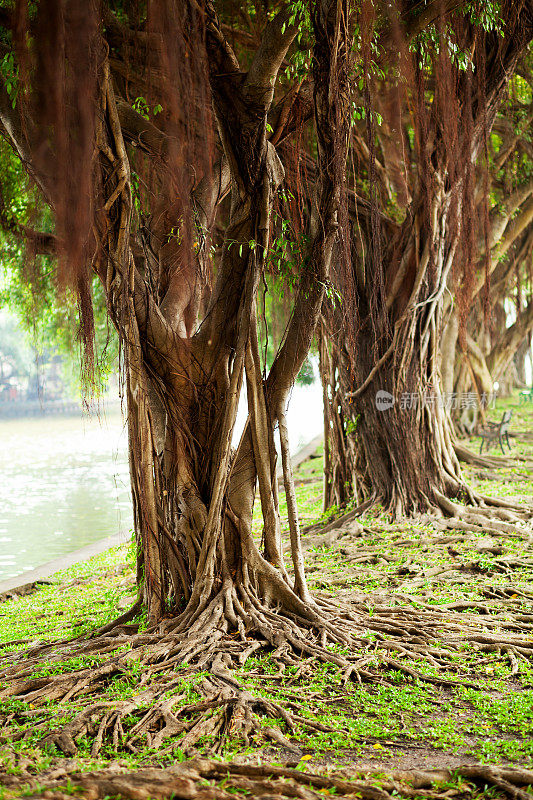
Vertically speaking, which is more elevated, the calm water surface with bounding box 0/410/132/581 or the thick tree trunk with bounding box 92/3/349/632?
the thick tree trunk with bounding box 92/3/349/632

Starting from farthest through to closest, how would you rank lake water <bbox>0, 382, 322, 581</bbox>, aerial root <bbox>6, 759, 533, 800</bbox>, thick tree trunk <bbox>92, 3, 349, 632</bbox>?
lake water <bbox>0, 382, 322, 581</bbox>
thick tree trunk <bbox>92, 3, 349, 632</bbox>
aerial root <bbox>6, 759, 533, 800</bbox>

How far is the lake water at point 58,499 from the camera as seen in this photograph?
23.7 ft

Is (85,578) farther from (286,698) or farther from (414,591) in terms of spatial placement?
(286,698)

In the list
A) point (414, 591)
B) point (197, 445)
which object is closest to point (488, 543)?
point (414, 591)


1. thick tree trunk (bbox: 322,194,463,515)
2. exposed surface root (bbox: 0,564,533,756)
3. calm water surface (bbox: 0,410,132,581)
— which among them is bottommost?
calm water surface (bbox: 0,410,132,581)

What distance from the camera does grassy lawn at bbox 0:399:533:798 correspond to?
2523 mm

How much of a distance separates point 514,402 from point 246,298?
17.9m

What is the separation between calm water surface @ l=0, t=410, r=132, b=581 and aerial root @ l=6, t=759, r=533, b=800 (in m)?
1.46

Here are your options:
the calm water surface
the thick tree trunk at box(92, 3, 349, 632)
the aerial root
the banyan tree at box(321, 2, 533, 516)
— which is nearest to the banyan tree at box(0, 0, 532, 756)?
the thick tree trunk at box(92, 3, 349, 632)

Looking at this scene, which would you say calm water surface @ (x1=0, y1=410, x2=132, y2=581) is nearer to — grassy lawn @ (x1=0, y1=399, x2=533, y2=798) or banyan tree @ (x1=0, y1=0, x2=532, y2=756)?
banyan tree @ (x1=0, y1=0, x2=532, y2=756)

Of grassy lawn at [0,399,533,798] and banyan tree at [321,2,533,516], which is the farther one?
banyan tree at [321,2,533,516]

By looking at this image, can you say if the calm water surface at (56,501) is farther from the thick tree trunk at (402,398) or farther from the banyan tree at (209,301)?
the thick tree trunk at (402,398)

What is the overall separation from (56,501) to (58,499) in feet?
0.46

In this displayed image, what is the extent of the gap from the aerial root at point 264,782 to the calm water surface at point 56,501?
1458 mm
